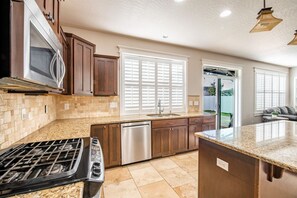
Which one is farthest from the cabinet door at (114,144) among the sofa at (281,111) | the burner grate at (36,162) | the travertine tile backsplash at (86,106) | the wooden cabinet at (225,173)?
the sofa at (281,111)

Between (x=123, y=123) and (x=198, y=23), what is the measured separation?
2378 millimetres

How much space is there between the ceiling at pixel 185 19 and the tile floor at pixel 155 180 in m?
2.68

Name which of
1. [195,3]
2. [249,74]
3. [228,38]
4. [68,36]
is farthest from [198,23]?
[249,74]

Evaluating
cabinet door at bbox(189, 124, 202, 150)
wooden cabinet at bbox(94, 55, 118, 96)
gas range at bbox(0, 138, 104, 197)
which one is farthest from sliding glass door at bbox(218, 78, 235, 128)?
gas range at bbox(0, 138, 104, 197)

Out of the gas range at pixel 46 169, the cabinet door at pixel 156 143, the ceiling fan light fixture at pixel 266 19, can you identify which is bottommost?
the cabinet door at pixel 156 143

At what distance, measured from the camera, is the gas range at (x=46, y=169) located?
70 centimetres

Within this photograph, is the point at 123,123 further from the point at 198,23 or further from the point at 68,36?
the point at 198,23

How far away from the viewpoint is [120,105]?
11.0 ft

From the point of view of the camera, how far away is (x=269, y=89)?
6.06 meters

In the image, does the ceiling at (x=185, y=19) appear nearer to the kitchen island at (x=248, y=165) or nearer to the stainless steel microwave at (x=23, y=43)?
the stainless steel microwave at (x=23, y=43)

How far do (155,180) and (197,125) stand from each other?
1.77m

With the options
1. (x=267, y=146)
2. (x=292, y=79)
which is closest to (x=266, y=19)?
(x=267, y=146)

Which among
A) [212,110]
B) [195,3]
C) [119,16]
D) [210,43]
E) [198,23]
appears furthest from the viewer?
[212,110]

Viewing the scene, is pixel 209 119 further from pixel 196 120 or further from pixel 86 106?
pixel 86 106
